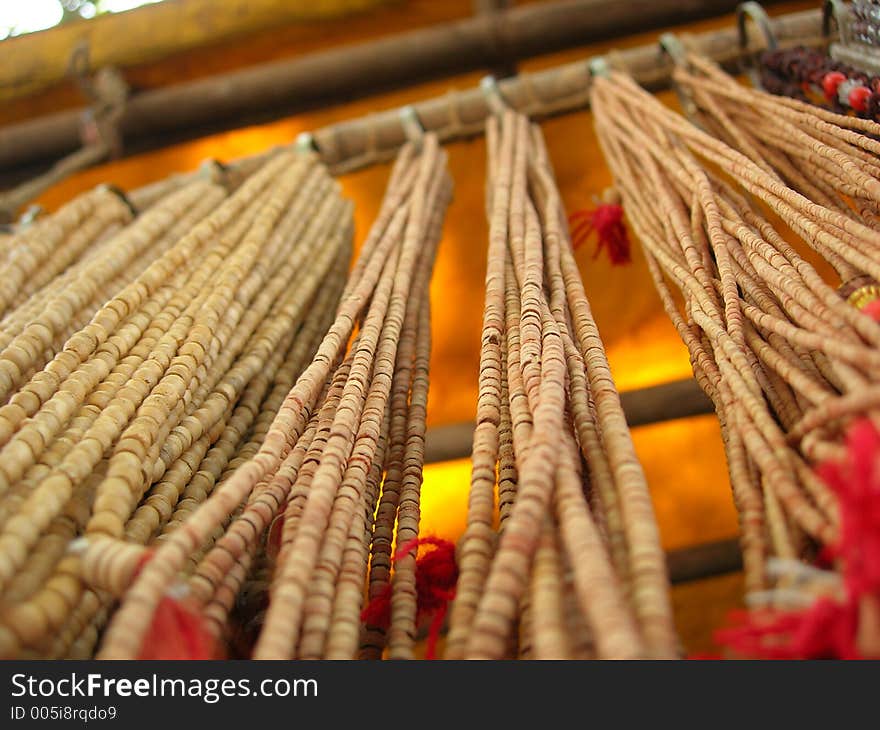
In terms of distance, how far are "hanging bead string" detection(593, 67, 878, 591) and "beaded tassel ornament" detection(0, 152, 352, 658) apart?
0.40m

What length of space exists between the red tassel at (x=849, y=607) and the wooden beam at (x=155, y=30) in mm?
1549

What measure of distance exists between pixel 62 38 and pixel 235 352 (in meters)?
1.29

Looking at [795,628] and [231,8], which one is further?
[231,8]

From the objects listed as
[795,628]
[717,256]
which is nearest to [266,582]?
[795,628]

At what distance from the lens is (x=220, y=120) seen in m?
1.68

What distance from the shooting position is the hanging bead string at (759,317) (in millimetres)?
525

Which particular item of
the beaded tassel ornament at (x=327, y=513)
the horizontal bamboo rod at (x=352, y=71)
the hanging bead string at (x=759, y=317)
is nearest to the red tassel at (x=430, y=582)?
the beaded tassel ornament at (x=327, y=513)

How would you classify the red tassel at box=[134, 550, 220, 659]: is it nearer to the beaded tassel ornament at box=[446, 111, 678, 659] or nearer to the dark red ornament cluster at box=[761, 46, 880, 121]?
the beaded tassel ornament at box=[446, 111, 678, 659]

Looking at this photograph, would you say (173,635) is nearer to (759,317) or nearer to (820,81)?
(759,317)

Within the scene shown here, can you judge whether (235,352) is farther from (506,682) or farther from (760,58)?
(760,58)

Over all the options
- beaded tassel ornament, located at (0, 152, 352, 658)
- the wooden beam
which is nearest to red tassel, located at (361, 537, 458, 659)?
beaded tassel ornament, located at (0, 152, 352, 658)

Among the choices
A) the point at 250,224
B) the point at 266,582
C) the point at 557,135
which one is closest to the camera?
the point at 266,582

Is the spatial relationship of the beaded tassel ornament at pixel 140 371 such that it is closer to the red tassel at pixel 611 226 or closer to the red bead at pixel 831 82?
the red tassel at pixel 611 226

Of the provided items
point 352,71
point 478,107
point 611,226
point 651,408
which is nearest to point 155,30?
point 352,71
